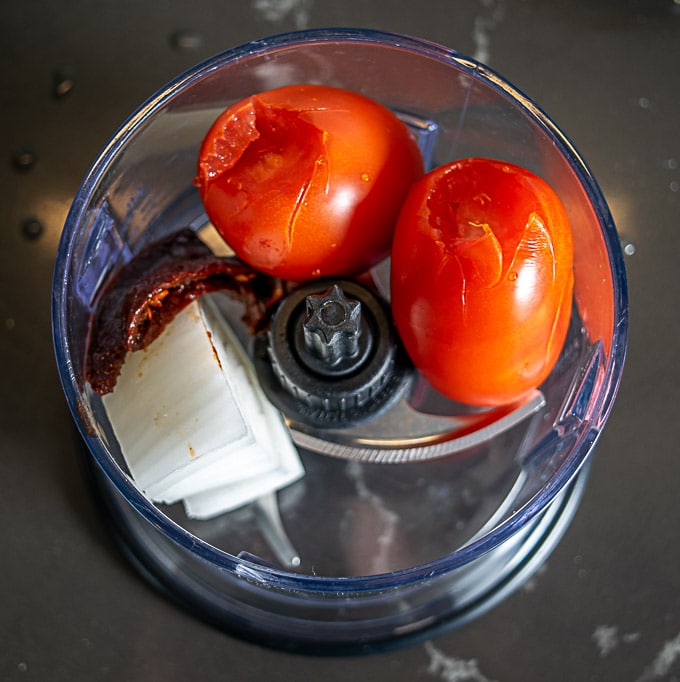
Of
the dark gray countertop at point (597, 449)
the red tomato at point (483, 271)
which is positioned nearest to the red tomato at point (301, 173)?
the red tomato at point (483, 271)

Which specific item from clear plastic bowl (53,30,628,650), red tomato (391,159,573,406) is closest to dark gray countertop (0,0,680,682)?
clear plastic bowl (53,30,628,650)

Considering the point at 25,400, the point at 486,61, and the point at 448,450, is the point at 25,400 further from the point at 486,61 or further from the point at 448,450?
the point at 486,61

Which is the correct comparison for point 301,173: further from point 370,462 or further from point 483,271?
point 370,462

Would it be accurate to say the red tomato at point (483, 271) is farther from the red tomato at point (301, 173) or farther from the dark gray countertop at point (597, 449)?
the dark gray countertop at point (597, 449)

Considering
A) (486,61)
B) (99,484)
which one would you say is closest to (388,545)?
(99,484)

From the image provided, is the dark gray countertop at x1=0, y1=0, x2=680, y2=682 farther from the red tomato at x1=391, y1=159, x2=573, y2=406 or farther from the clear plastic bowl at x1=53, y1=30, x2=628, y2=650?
the red tomato at x1=391, y1=159, x2=573, y2=406

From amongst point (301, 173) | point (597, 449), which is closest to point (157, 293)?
point (301, 173)
